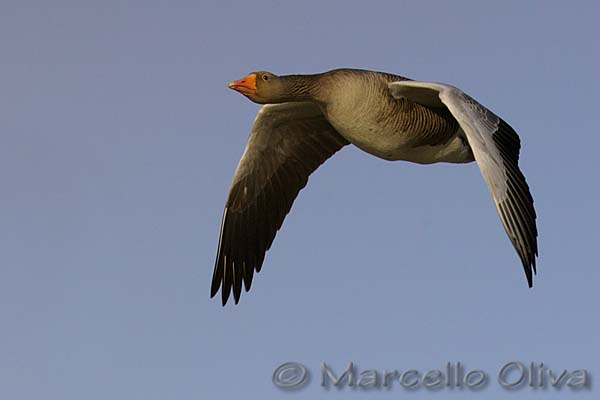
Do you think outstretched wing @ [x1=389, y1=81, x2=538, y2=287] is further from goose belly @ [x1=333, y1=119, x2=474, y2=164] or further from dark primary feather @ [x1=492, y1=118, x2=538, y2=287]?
goose belly @ [x1=333, y1=119, x2=474, y2=164]

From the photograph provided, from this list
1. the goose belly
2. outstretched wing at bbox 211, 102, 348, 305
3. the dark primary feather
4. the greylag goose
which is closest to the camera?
the dark primary feather

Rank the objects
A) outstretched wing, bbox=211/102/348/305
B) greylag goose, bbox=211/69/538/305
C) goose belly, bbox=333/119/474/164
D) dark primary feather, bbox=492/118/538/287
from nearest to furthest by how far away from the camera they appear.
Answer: dark primary feather, bbox=492/118/538/287, greylag goose, bbox=211/69/538/305, goose belly, bbox=333/119/474/164, outstretched wing, bbox=211/102/348/305

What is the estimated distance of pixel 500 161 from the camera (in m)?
14.7

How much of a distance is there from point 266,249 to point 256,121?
78.4 inches

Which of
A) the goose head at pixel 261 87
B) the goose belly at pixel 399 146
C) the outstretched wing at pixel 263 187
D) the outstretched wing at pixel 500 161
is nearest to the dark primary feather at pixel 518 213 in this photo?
the outstretched wing at pixel 500 161

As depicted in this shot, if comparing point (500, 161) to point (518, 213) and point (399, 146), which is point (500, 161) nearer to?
point (518, 213)

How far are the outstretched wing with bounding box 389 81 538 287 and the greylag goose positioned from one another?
0.01 m

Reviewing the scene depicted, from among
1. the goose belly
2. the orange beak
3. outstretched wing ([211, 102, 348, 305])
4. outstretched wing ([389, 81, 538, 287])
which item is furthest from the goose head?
outstretched wing ([211, 102, 348, 305])

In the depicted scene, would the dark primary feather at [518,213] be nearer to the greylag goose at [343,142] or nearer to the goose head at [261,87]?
the greylag goose at [343,142]

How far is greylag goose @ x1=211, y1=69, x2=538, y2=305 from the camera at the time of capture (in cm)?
1462

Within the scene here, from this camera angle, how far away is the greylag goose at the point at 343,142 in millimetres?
14625

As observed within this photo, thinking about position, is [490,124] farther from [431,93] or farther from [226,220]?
[226,220]

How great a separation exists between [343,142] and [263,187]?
53.6 inches

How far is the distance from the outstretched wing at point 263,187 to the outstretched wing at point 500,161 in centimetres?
322
